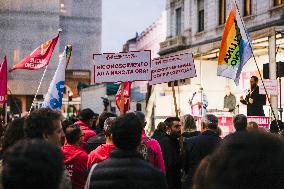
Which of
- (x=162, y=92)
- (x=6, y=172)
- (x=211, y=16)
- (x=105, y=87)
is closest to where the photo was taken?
(x=6, y=172)

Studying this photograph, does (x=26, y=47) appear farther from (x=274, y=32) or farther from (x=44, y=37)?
(x=274, y=32)

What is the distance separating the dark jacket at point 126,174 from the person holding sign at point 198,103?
46.1 feet

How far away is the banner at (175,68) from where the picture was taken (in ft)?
33.0

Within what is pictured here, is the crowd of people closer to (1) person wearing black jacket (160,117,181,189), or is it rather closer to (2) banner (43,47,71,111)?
(1) person wearing black jacket (160,117,181,189)

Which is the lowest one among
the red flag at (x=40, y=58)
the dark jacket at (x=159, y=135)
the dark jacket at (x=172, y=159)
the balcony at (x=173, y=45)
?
the dark jacket at (x=172, y=159)

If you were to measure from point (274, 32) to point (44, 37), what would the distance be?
40.3 metres

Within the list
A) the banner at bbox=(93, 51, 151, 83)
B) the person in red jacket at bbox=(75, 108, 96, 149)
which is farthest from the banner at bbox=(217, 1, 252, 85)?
the person in red jacket at bbox=(75, 108, 96, 149)

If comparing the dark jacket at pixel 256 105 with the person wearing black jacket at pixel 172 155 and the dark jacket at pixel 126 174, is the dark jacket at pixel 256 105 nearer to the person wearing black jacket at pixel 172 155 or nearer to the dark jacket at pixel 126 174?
the person wearing black jacket at pixel 172 155

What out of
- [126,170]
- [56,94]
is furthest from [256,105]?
[126,170]

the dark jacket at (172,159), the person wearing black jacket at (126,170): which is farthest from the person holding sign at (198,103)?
the person wearing black jacket at (126,170)

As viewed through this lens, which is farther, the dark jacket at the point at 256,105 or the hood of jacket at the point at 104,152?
the dark jacket at the point at 256,105

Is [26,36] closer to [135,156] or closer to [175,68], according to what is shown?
[175,68]

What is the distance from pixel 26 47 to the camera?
50.6 m

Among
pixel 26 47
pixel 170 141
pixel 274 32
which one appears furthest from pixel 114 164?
pixel 26 47
